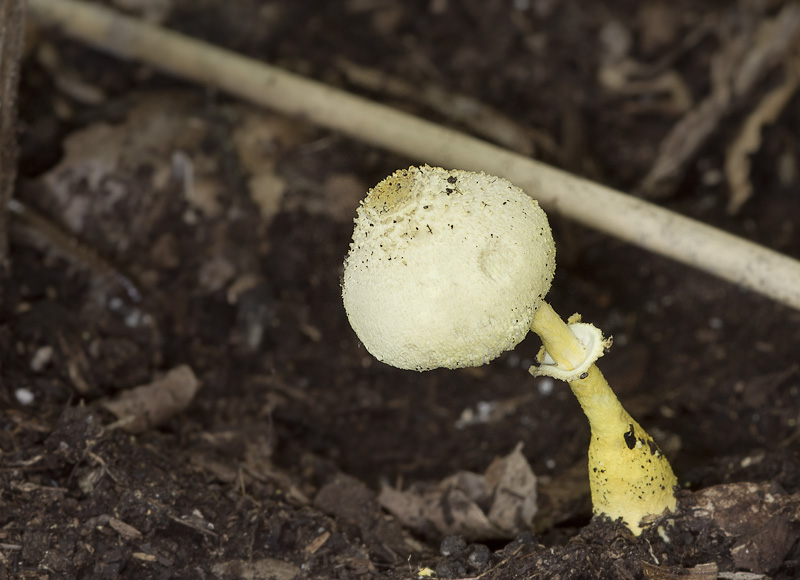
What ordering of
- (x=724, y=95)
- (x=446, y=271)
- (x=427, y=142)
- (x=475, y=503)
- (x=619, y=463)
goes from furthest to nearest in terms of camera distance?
(x=724, y=95) < (x=427, y=142) < (x=475, y=503) < (x=619, y=463) < (x=446, y=271)

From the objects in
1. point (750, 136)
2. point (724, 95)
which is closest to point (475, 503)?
point (750, 136)

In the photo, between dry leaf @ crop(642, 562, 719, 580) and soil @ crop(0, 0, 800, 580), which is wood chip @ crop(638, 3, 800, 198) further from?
dry leaf @ crop(642, 562, 719, 580)

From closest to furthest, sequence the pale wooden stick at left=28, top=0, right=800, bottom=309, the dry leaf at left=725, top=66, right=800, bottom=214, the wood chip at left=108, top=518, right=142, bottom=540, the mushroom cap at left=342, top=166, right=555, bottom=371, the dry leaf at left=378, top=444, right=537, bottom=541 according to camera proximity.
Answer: the mushroom cap at left=342, top=166, right=555, bottom=371, the wood chip at left=108, top=518, right=142, bottom=540, the dry leaf at left=378, top=444, right=537, bottom=541, the pale wooden stick at left=28, top=0, right=800, bottom=309, the dry leaf at left=725, top=66, right=800, bottom=214

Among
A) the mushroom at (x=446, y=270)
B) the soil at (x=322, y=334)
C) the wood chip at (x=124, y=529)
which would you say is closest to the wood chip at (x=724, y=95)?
the soil at (x=322, y=334)

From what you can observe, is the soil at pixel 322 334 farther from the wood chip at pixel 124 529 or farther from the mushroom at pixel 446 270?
the mushroom at pixel 446 270

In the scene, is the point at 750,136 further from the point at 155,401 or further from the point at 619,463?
the point at 155,401

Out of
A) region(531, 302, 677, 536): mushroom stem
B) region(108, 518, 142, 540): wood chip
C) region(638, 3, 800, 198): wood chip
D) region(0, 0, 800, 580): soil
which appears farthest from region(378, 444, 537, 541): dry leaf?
region(638, 3, 800, 198): wood chip

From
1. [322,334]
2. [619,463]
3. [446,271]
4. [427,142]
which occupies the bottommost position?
[322,334]
